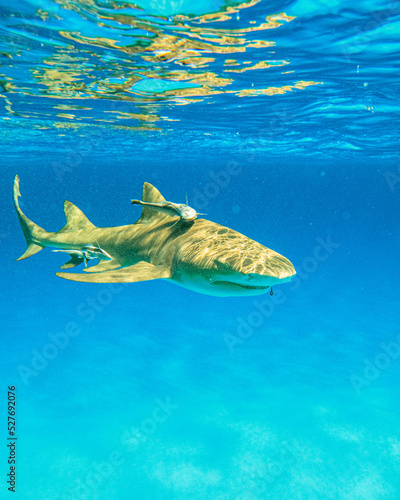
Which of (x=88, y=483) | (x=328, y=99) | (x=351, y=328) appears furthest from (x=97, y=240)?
(x=351, y=328)

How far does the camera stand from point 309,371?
1714 cm

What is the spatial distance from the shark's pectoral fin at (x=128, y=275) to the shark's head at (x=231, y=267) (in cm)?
36

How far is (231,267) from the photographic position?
16.9 ft

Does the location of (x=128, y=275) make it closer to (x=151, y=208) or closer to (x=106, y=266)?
(x=106, y=266)

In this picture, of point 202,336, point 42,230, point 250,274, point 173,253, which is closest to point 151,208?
point 173,253

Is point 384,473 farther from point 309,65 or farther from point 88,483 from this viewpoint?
point 309,65

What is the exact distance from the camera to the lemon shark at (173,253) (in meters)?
5.19

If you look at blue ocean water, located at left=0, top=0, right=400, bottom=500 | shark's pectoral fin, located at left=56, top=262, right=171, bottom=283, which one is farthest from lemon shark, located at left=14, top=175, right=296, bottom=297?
blue ocean water, located at left=0, top=0, right=400, bottom=500

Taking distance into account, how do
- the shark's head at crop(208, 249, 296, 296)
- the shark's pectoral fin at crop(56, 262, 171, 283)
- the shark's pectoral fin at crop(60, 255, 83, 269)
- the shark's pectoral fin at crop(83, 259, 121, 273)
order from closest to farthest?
the shark's head at crop(208, 249, 296, 296)
the shark's pectoral fin at crop(56, 262, 171, 283)
the shark's pectoral fin at crop(83, 259, 121, 273)
the shark's pectoral fin at crop(60, 255, 83, 269)

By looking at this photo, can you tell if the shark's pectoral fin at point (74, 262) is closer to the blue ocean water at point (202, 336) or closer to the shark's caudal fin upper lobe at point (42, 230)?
the shark's caudal fin upper lobe at point (42, 230)

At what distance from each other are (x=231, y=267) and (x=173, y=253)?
1.87 meters

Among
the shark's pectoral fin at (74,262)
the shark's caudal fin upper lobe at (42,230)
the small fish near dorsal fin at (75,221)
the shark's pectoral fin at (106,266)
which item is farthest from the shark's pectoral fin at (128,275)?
the shark's caudal fin upper lobe at (42,230)

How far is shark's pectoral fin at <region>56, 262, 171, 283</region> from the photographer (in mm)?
5611

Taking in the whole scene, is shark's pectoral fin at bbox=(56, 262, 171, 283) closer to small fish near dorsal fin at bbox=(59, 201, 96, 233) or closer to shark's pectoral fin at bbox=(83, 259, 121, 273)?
shark's pectoral fin at bbox=(83, 259, 121, 273)
